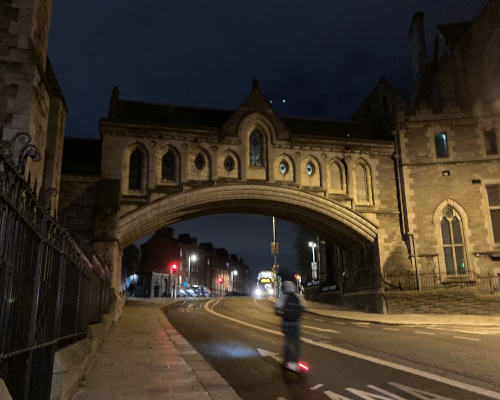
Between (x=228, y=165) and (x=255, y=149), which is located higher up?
(x=255, y=149)

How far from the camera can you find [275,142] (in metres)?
24.0

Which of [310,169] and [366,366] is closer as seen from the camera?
[366,366]

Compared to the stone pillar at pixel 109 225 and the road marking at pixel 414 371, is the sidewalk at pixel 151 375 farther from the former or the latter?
the stone pillar at pixel 109 225

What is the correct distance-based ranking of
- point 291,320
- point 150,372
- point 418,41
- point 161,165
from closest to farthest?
1. point 150,372
2. point 291,320
3. point 161,165
4. point 418,41

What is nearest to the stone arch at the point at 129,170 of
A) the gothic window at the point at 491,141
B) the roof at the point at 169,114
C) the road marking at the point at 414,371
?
the roof at the point at 169,114

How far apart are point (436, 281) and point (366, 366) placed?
17178 mm

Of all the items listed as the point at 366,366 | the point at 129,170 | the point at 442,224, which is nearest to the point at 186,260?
the point at 129,170

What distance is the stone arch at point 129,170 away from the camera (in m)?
22.0

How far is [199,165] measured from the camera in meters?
23.1

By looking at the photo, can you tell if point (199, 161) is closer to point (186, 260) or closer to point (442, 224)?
point (442, 224)

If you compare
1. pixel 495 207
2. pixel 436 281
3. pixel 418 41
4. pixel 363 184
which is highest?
pixel 418 41

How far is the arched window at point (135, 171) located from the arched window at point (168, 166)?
1.15 metres

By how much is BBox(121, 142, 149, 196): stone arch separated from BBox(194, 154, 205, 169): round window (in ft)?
8.25

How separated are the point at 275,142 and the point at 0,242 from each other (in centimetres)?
2141
